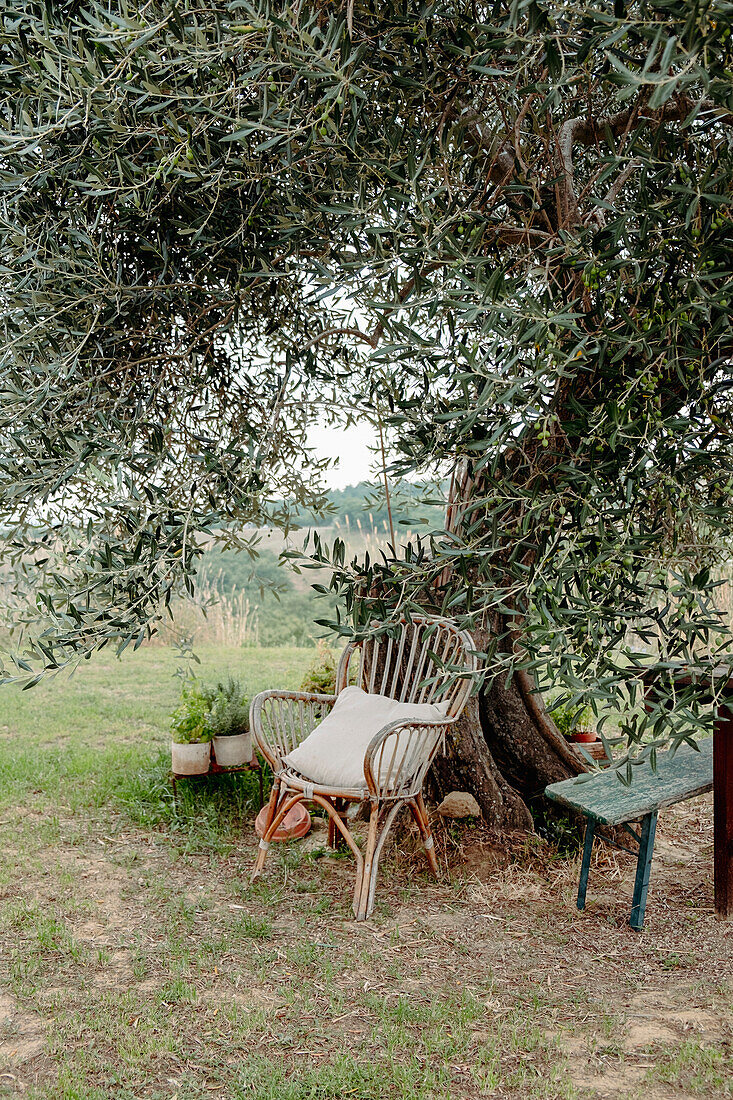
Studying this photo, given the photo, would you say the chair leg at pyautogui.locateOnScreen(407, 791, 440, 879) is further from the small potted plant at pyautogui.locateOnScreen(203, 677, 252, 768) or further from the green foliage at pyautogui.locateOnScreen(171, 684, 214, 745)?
the green foliage at pyautogui.locateOnScreen(171, 684, 214, 745)

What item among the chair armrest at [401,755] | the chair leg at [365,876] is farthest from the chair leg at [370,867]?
the chair armrest at [401,755]

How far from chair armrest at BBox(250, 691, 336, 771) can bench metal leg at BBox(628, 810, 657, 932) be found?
5.88ft

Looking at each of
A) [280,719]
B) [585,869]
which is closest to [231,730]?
[280,719]

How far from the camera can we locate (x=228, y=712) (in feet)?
17.6

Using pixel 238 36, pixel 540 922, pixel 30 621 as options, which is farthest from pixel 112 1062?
pixel 238 36

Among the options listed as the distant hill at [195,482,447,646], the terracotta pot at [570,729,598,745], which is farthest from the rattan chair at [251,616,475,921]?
the terracotta pot at [570,729,598,745]

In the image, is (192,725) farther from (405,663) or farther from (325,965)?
(325,965)

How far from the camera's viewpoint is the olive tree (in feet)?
7.00

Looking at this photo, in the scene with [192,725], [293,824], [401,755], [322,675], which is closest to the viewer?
[401,755]

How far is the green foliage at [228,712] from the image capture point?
17.5ft

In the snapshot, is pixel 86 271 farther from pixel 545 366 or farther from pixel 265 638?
pixel 265 638

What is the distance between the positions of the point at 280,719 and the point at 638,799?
1.93m

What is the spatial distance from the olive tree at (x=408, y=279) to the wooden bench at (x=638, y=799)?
1.25 metres

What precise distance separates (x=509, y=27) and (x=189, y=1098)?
121 inches
